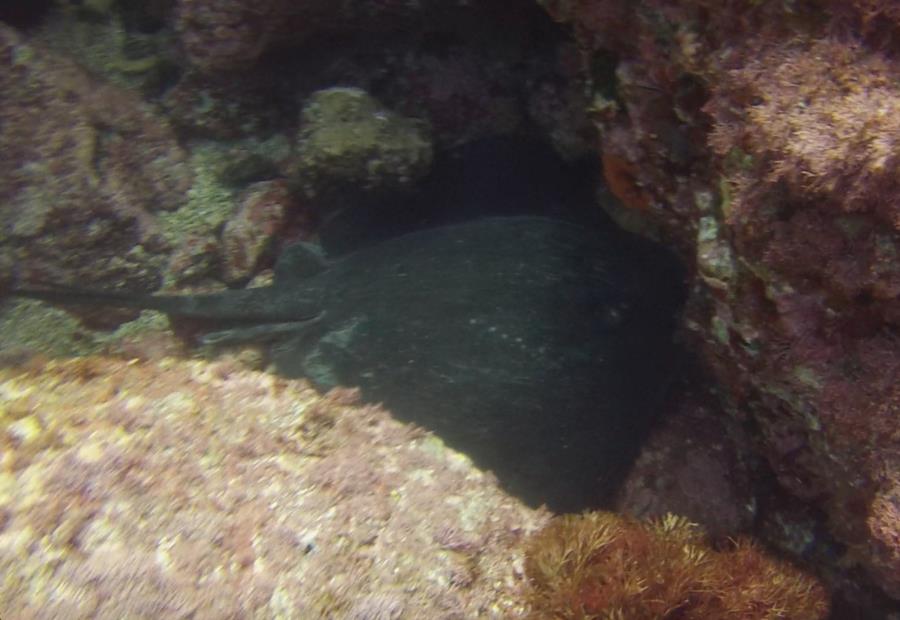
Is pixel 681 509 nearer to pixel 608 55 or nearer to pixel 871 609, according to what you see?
pixel 871 609

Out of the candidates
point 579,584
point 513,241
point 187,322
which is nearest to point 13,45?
point 187,322

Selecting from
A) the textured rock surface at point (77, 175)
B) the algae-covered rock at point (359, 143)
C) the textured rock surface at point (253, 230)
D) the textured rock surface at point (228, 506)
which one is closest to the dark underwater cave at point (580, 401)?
the textured rock surface at point (228, 506)

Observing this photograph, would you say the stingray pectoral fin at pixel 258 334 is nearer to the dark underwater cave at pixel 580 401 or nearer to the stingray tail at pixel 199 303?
the stingray tail at pixel 199 303

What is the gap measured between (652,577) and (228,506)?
2.22m

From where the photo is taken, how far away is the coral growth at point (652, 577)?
3.09m

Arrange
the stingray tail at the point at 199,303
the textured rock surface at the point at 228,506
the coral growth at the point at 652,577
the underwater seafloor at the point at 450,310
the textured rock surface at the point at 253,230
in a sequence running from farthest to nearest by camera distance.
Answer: the textured rock surface at the point at 253,230 → the stingray tail at the point at 199,303 → the coral growth at the point at 652,577 → the textured rock surface at the point at 228,506 → the underwater seafloor at the point at 450,310

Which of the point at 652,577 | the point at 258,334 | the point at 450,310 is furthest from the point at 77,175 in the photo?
the point at 652,577

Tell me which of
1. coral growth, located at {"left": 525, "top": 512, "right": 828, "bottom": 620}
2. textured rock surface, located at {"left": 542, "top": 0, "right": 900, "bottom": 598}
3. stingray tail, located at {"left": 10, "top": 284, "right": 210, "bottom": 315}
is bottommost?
stingray tail, located at {"left": 10, "top": 284, "right": 210, "bottom": 315}

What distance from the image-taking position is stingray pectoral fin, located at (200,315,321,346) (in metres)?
4.45

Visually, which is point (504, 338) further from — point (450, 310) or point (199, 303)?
point (199, 303)

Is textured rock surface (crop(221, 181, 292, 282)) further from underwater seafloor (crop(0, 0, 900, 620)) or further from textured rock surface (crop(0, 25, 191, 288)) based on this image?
textured rock surface (crop(0, 25, 191, 288))

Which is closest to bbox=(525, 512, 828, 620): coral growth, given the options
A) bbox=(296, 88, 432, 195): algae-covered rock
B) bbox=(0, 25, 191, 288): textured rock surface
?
bbox=(296, 88, 432, 195): algae-covered rock

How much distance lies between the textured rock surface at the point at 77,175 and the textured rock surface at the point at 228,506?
1795mm

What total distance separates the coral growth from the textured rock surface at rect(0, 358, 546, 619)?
202 mm
